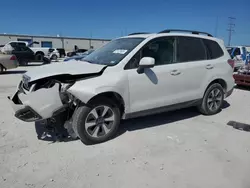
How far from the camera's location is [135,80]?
400 centimetres

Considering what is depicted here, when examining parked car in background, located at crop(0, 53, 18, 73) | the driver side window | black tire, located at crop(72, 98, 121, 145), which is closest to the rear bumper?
black tire, located at crop(72, 98, 121, 145)

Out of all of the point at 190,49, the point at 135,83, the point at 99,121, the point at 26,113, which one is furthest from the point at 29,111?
the point at 190,49

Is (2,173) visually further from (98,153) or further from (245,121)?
(245,121)

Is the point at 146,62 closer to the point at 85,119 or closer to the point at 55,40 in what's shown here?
the point at 85,119

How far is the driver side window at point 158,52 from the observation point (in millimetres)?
4090

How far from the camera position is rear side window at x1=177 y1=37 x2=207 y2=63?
15.5 feet

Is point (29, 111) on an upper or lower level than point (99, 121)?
upper

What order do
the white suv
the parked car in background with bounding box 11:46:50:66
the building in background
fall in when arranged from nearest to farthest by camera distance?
the white suv
the parked car in background with bounding box 11:46:50:66
the building in background

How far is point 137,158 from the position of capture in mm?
3445

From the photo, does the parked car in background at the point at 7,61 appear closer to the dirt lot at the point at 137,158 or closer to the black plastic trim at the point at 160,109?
the dirt lot at the point at 137,158

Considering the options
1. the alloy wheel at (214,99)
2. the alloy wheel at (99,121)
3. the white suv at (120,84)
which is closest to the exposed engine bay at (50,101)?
the white suv at (120,84)

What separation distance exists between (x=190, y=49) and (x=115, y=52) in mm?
1686

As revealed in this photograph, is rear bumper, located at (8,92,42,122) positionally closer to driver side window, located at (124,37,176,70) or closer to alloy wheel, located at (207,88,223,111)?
driver side window, located at (124,37,176,70)

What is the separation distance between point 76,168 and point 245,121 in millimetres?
4031
